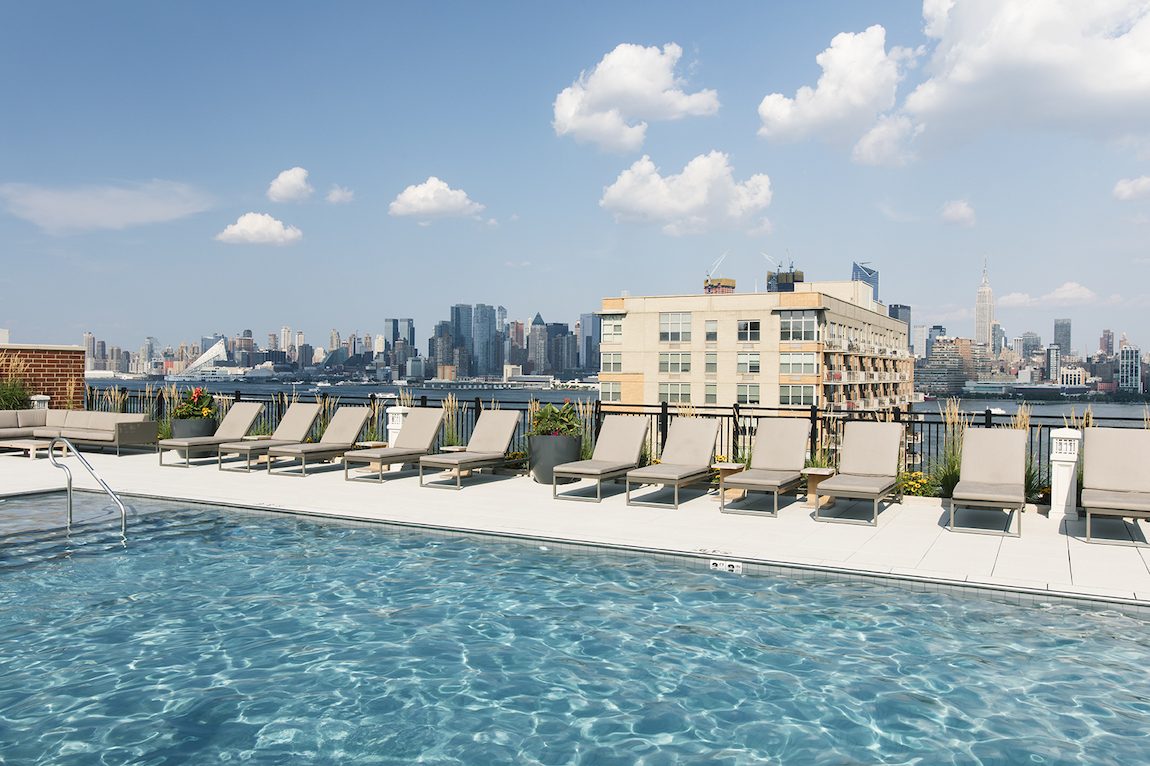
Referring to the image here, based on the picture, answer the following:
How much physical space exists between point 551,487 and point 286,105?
2481 cm

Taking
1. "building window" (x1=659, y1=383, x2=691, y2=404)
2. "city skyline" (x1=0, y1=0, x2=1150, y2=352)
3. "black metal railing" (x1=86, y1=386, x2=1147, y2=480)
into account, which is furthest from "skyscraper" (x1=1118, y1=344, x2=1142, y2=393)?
"black metal railing" (x1=86, y1=386, x2=1147, y2=480)

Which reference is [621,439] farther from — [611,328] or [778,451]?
[611,328]

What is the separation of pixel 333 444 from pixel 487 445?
2.72 metres

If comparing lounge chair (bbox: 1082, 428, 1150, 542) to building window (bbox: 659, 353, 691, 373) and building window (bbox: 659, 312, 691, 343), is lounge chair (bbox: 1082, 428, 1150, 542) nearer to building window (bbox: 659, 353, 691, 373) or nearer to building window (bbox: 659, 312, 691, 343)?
building window (bbox: 659, 312, 691, 343)

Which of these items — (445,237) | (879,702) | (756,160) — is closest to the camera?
(879,702)

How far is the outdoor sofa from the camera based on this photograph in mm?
14844

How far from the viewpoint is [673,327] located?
10512 centimetres

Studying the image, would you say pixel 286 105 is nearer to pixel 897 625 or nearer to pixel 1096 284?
pixel 897 625

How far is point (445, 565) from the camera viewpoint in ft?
23.6

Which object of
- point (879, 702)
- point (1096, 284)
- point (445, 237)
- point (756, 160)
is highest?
point (756, 160)

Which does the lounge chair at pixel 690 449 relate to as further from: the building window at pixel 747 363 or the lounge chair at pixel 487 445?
the building window at pixel 747 363

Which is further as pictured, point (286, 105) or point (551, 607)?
point (286, 105)

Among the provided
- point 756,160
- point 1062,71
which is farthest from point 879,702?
point 756,160

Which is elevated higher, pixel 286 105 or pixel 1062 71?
pixel 286 105
